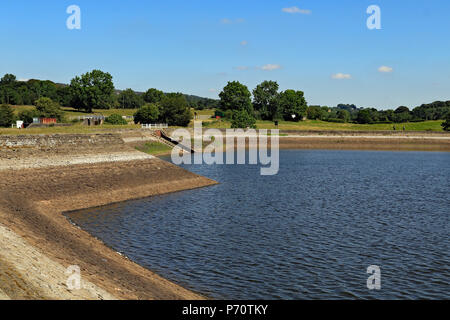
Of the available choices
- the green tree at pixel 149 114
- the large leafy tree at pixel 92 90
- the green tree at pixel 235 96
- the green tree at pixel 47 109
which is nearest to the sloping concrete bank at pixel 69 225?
the green tree at pixel 47 109

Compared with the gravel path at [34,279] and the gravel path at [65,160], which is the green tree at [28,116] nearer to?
the gravel path at [65,160]

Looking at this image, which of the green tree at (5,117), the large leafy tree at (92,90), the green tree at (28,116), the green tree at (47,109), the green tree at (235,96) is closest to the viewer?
the green tree at (5,117)

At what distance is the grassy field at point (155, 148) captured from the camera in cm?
7350

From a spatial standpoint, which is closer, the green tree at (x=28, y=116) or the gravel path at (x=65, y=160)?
the gravel path at (x=65, y=160)

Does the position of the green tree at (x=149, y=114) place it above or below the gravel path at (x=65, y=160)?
above

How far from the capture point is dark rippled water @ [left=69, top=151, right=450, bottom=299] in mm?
20094

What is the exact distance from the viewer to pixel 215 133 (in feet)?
387

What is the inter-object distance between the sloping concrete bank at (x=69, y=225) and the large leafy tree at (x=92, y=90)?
128 meters

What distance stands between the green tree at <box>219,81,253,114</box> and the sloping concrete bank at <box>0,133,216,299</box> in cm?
14417

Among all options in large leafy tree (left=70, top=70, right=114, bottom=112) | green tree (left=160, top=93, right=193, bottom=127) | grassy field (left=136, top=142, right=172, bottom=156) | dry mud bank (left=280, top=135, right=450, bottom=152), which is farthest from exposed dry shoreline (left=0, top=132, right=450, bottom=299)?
large leafy tree (left=70, top=70, right=114, bottom=112)

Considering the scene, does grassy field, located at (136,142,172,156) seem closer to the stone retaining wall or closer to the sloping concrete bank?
the stone retaining wall

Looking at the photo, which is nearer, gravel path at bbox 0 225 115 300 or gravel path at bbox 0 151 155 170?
gravel path at bbox 0 225 115 300
